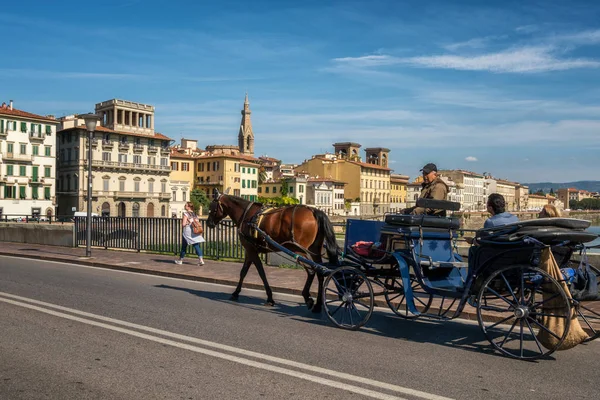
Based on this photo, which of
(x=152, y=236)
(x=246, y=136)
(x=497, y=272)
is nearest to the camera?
(x=497, y=272)

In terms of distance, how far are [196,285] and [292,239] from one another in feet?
13.0

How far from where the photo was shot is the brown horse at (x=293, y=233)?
31.1 feet

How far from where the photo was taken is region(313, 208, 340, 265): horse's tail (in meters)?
9.42

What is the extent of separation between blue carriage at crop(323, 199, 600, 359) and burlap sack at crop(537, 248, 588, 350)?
11 millimetres

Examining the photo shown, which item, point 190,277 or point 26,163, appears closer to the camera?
point 190,277

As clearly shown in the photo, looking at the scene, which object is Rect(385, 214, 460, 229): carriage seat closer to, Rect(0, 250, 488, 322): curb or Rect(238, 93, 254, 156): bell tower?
Rect(0, 250, 488, 322): curb

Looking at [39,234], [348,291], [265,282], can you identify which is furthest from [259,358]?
[39,234]

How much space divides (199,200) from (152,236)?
3443 inches

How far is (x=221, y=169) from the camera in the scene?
365 ft

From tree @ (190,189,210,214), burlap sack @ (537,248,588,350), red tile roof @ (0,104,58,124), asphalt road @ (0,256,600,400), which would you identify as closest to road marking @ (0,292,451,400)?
asphalt road @ (0,256,600,400)

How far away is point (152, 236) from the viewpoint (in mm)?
19875

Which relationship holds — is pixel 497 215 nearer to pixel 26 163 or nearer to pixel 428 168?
pixel 428 168

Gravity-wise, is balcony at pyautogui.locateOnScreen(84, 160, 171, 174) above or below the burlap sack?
above

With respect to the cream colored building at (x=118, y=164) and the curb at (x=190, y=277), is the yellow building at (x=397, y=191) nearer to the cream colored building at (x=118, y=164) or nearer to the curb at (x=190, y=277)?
the cream colored building at (x=118, y=164)
